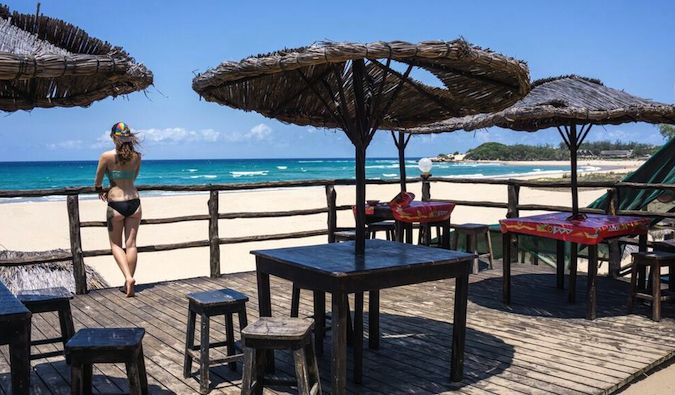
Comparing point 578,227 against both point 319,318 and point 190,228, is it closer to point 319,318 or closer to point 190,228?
point 319,318

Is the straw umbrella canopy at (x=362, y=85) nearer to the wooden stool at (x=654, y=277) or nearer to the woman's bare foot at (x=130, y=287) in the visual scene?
the wooden stool at (x=654, y=277)

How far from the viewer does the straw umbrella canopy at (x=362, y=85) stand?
120 inches

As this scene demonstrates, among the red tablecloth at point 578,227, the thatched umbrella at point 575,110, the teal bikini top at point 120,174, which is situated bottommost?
the red tablecloth at point 578,227

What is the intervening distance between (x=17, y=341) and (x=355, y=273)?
1.54 meters

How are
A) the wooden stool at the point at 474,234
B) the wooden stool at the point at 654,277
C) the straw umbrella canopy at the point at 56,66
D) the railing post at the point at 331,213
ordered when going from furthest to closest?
the railing post at the point at 331,213 → the wooden stool at the point at 474,234 → the wooden stool at the point at 654,277 → the straw umbrella canopy at the point at 56,66

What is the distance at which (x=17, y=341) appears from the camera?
2.43 m

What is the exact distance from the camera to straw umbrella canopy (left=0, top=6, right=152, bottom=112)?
91.7 inches

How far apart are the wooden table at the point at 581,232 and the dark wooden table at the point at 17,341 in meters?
4.02

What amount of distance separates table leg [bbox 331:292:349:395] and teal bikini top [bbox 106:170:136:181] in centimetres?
320

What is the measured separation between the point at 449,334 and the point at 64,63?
10.8 ft

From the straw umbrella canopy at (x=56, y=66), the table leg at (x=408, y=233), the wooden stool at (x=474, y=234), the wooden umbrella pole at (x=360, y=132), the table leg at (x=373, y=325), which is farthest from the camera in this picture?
the wooden stool at (x=474, y=234)

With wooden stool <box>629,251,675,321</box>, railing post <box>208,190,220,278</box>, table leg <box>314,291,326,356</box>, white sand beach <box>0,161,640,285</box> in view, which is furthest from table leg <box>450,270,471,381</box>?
white sand beach <box>0,161,640,285</box>

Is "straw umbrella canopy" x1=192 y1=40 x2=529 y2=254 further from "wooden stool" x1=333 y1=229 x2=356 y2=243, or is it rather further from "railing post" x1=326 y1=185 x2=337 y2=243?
"railing post" x1=326 y1=185 x2=337 y2=243

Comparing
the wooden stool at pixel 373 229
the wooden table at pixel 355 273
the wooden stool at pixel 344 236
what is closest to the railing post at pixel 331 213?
the wooden stool at pixel 373 229
